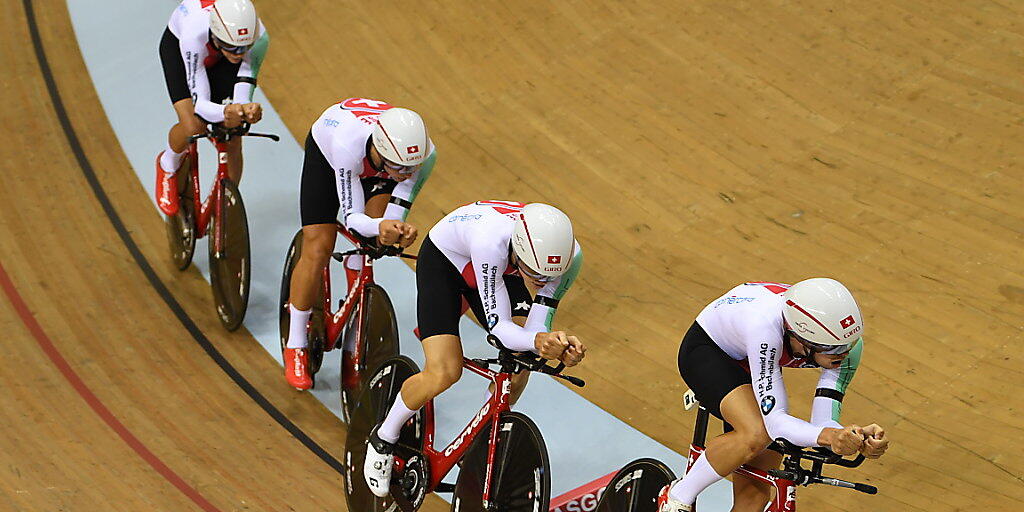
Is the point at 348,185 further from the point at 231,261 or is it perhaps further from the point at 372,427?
the point at 231,261

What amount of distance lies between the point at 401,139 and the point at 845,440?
1.88m

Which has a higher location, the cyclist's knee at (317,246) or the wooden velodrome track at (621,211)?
the cyclist's knee at (317,246)

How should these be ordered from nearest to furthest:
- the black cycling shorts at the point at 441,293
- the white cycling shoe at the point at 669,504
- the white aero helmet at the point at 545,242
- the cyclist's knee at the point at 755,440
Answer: the cyclist's knee at the point at 755,440 < the white cycling shoe at the point at 669,504 < the white aero helmet at the point at 545,242 < the black cycling shorts at the point at 441,293

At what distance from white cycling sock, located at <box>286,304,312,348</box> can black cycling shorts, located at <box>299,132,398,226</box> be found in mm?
363

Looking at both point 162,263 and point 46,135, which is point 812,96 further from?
point 46,135

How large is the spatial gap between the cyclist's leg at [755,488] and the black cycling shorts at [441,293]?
85cm

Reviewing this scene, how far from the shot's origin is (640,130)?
6473 millimetres

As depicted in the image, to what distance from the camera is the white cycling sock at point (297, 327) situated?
16.0ft

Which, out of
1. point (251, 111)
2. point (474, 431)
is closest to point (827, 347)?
point (474, 431)

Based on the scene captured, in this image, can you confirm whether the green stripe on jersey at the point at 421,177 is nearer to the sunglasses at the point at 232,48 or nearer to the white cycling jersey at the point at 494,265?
the white cycling jersey at the point at 494,265

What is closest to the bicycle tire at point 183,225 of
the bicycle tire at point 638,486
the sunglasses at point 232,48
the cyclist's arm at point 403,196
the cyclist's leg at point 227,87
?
the cyclist's leg at point 227,87

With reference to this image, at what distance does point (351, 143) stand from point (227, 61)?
131cm

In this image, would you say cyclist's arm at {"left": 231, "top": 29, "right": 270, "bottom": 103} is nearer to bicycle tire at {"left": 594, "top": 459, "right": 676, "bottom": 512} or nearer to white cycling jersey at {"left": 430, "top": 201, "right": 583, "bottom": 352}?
white cycling jersey at {"left": 430, "top": 201, "right": 583, "bottom": 352}

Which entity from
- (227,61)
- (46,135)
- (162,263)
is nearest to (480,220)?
(227,61)
